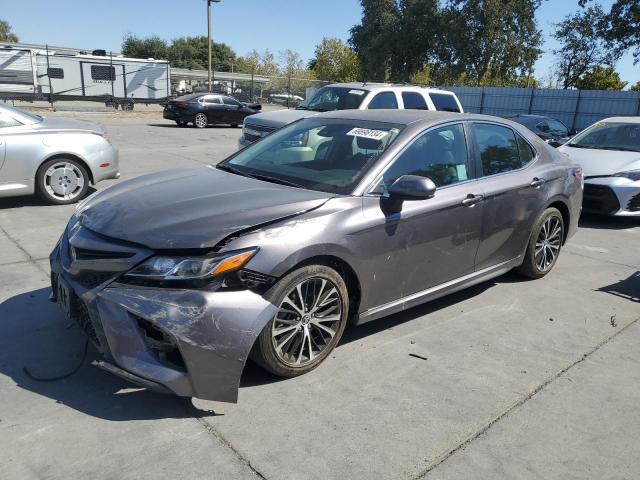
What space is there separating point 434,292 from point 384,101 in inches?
258

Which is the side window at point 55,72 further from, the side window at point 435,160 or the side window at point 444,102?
the side window at point 435,160

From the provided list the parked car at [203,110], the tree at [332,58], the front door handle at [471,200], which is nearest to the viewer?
the front door handle at [471,200]

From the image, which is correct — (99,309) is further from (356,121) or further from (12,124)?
(12,124)

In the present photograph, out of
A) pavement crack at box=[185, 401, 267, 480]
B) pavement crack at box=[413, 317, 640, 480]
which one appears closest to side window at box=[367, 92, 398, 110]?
pavement crack at box=[413, 317, 640, 480]

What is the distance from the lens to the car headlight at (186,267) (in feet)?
9.23

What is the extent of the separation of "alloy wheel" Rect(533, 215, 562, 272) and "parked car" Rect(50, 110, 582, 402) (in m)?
0.20

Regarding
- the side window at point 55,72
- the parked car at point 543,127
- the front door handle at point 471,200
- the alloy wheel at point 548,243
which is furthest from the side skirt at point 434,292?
the side window at point 55,72

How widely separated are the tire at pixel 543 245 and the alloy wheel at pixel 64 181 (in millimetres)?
5848

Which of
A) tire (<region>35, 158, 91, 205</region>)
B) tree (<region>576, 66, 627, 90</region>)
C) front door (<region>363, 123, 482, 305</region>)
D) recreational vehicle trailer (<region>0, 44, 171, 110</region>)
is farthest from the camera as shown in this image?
tree (<region>576, 66, 627, 90</region>)

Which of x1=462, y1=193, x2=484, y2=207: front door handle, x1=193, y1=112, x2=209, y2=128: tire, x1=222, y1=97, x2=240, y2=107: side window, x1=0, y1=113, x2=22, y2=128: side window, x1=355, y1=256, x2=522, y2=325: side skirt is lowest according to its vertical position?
x1=355, y1=256, x2=522, y2=325: side skirt

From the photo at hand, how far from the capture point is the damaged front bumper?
107 inches

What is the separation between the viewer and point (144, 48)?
70000 mm

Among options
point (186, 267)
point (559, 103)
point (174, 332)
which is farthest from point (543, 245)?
point (559, 103)

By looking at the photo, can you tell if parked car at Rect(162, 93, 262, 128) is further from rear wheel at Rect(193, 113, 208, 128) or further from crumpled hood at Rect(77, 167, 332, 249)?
crumpled hood at Rect(77, 167, 332, 249)
